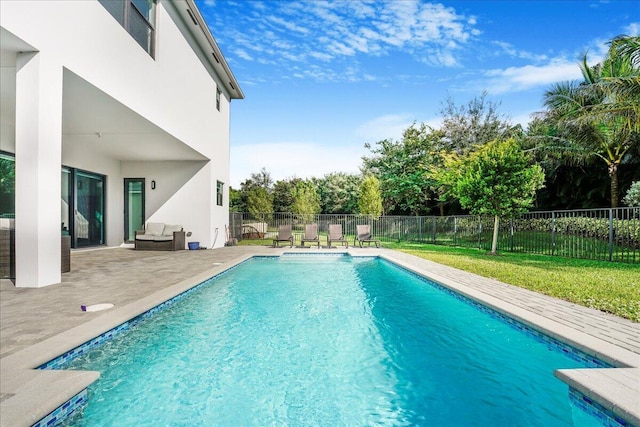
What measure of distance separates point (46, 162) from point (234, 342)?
3.99 meters

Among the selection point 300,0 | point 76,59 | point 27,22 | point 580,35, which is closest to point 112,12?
point 76,59

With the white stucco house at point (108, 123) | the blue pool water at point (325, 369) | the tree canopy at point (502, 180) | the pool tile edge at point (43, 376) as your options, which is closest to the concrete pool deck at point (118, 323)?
the pool tile edge at point (43, 376)

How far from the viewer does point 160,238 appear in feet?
37.9

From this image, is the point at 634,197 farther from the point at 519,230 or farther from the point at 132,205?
the point at 132,205

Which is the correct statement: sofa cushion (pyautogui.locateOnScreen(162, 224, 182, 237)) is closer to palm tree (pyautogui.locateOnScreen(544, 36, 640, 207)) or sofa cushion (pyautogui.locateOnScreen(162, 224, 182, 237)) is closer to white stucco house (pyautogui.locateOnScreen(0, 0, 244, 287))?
A: white stucco house (pyautogui.locateOnScreen(0, 0, 244, 287))

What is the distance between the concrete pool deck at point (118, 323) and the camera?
2.11 metres

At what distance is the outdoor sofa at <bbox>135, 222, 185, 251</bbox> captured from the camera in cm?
1151

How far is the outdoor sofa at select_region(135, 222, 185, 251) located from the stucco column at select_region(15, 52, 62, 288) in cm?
638

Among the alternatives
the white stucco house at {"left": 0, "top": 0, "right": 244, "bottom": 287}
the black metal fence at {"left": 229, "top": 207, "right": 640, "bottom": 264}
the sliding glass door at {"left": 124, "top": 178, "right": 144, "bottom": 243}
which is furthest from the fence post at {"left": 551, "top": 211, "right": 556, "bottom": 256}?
the sliding glass door at {"left": 124, "top": 178, "right": 144, "bottom": 243}

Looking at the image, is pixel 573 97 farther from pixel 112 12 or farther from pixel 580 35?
pixel 112 12

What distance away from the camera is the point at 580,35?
14852 millimetres

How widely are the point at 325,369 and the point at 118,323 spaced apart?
2251mm

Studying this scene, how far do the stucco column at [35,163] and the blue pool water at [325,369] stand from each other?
2.25 meters

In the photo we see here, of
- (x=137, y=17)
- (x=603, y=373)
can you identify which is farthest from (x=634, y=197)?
(x=137, y=17)
